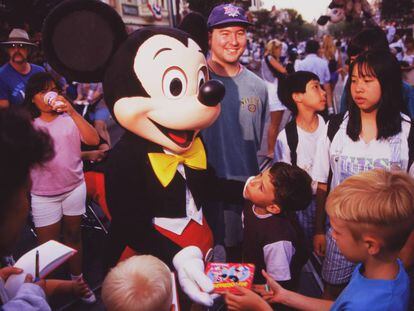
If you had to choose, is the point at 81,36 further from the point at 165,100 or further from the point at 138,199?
the point at 138,199

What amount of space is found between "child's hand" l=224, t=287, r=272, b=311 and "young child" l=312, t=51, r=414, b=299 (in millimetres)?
745

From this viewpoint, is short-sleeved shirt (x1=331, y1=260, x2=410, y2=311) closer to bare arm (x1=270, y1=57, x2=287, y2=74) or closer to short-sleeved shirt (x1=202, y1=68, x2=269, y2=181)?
short-sleeved shirt (x1=202, y1=68, x2=269, y2=181)

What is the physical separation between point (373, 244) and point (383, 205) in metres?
0.14

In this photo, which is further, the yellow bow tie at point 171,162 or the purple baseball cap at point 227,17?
the purple baseball cap at point 227,17

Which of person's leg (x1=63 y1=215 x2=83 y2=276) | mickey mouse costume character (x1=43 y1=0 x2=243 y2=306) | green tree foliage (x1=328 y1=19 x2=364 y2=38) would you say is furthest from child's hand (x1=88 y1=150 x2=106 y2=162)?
green tree foliage (x1=328 y1=19 x2=364 y2=38)

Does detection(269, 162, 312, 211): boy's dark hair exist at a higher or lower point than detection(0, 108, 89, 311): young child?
lower

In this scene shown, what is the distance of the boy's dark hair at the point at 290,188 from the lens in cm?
204

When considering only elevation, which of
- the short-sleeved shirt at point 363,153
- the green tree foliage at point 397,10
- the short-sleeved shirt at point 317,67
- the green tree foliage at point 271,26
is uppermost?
the green tree foliage at point 271,26

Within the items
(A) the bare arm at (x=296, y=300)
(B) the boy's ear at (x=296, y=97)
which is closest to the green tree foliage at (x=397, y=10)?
(B) the boy's ear at (x=296, y=97)

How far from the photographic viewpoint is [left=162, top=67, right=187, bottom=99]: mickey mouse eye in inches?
79.6

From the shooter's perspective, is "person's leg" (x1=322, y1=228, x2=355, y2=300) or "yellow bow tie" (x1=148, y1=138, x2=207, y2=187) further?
"person's leg" (x1=322, y1=228, x2=355, y2=300)

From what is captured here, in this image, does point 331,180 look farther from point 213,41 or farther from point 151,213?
point 213,41

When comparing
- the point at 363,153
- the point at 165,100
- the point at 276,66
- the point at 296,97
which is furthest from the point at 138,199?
the point at 276,66

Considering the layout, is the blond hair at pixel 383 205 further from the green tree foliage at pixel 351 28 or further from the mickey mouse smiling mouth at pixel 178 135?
the green tree foliage at pixel 351 28
